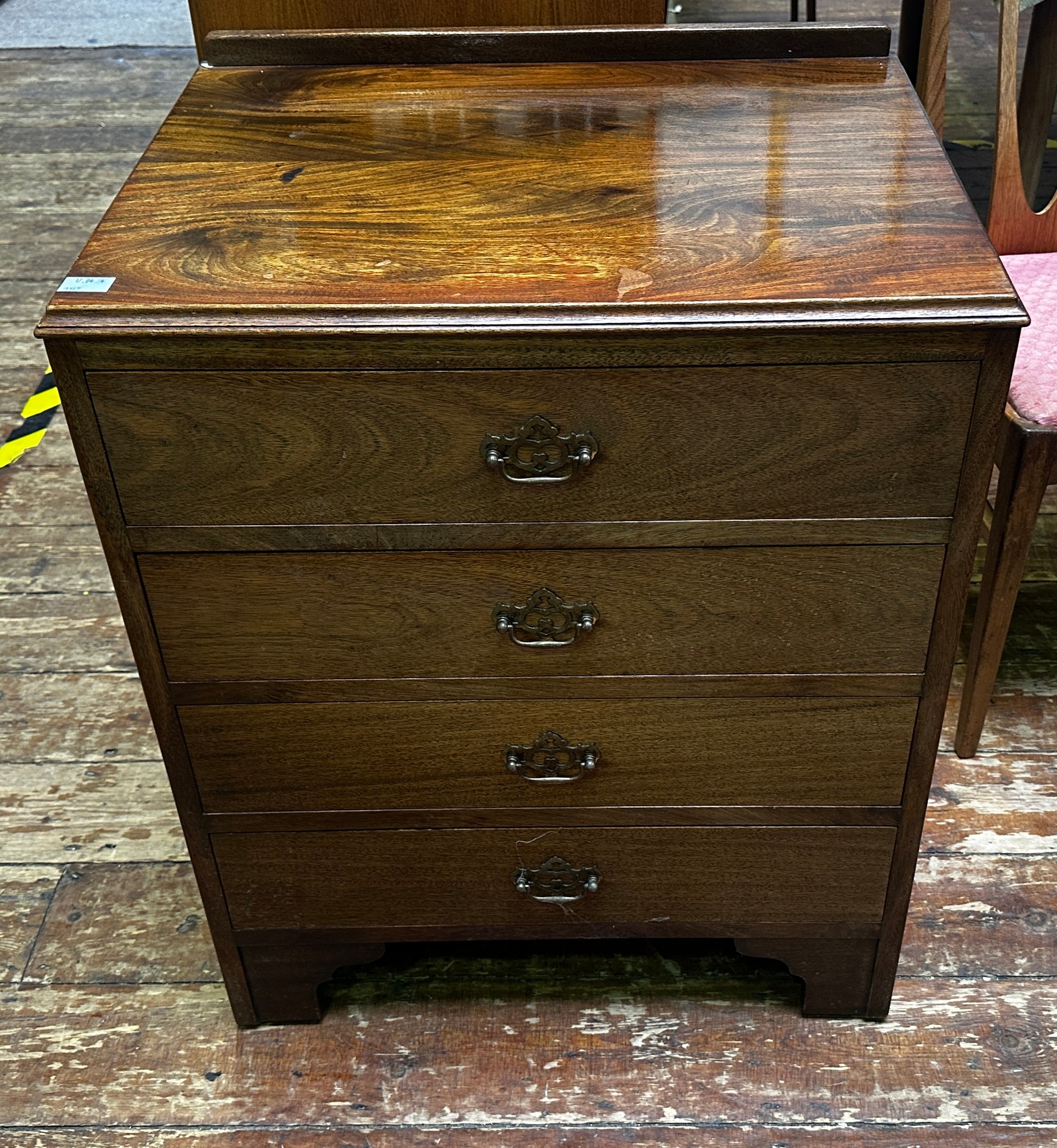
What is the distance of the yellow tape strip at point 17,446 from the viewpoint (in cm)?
221

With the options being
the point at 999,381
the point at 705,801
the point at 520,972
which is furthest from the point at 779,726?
the point at 520,972

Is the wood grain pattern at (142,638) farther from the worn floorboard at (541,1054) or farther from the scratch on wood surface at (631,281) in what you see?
the scratch on wood surface at (631,281)

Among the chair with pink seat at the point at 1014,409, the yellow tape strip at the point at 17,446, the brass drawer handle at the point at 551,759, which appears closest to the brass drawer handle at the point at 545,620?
the brass drawer handle at the point at 551,759

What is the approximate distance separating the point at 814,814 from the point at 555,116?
0.69 m

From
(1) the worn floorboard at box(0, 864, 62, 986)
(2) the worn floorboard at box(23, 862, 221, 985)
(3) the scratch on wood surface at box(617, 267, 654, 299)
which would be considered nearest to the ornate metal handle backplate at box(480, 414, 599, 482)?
(3) the scratch on wood surface at box(617, 267, 654, 299)

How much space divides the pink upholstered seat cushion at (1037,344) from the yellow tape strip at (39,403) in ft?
5.45

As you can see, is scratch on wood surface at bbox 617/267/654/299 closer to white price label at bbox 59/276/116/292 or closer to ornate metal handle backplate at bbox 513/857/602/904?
white price label at bbox 59/276/116/292

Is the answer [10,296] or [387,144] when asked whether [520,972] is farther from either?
[10,296]

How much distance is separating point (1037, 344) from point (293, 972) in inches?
42.4

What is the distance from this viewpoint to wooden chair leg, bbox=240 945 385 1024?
130 cm

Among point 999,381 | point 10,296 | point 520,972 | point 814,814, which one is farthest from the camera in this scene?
point 10,296

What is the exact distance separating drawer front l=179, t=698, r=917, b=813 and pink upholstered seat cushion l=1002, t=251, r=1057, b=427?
0.47 metres

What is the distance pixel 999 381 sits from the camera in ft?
3.02

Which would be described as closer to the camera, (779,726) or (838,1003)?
(779,726)
